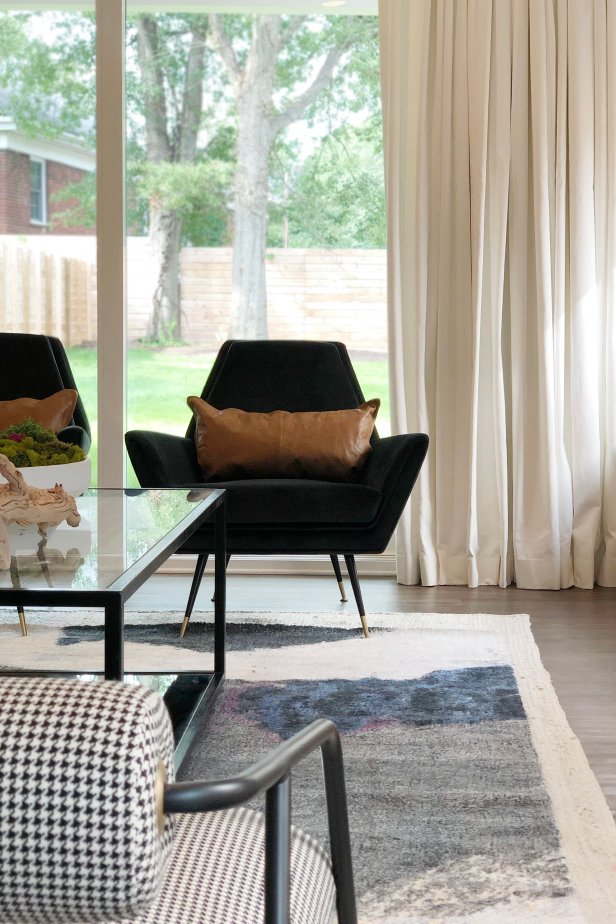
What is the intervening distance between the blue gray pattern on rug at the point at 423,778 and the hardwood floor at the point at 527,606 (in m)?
0.20

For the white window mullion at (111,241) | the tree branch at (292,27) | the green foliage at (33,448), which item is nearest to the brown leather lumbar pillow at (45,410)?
the white window mullion at (111,241)

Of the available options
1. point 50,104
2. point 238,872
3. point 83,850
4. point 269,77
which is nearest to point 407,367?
Answer: point 269,77

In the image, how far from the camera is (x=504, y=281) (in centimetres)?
402

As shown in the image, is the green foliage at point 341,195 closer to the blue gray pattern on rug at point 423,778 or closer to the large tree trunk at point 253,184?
the large tree trunk at point 253,184

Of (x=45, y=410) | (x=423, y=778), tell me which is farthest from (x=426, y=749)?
(x=45, y=410)

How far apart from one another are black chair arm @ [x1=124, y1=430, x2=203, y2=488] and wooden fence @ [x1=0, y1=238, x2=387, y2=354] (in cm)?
121

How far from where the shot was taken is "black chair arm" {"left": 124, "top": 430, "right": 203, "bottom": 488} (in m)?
3.09

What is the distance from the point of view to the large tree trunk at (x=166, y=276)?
4.32 meters

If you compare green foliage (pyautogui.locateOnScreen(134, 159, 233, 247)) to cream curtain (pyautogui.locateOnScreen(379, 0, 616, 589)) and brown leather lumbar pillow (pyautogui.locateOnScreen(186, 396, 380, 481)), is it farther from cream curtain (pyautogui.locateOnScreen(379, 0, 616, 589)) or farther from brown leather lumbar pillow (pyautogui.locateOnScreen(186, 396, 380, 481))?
Answer: brown leather lumbar pillow (pyautogui.locateOnScreen(186, 396, 380, 481))

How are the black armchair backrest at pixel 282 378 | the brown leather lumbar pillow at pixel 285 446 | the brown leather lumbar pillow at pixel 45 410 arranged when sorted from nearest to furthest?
1. the brown leather lumbar pillow at pixel 285 446
2. the brown leather lumbar pillow at pixel 45 410
3. the black armchair backrest at pixel 282 378

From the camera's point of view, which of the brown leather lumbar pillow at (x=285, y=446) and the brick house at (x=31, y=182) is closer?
the brown leather lumbar pillow at (x=285, y=446)

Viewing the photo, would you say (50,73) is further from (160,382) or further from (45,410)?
(45,410)

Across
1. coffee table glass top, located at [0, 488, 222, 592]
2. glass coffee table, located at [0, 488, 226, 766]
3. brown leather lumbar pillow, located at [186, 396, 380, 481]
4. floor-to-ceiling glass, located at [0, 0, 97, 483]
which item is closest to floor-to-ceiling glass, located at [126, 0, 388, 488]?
floor-to-ceiling glass, located at [0, 0, 97, 483]

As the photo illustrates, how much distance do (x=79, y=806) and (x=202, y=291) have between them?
3.94 m
